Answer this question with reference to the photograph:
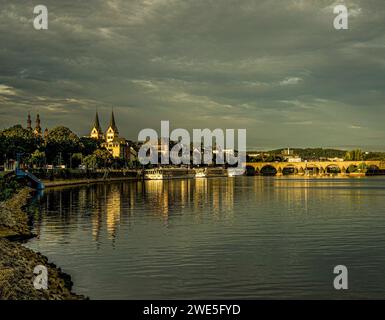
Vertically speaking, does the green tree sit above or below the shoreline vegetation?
above

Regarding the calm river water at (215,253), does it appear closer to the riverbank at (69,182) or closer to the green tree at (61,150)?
the riverbank at (69,182)

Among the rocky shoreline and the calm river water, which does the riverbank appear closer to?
the calm river water

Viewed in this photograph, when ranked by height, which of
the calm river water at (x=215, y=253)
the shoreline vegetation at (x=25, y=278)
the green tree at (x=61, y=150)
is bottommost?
the calm river water at (x=215, y=253)

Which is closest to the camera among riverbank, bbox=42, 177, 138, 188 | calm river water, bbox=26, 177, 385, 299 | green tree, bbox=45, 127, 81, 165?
calm river water, bbox=26, 177, 385, 299

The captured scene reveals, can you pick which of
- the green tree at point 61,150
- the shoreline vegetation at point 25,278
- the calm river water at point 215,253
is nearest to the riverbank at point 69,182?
the green tree at point 61,150

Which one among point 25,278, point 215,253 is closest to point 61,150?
point 215,253

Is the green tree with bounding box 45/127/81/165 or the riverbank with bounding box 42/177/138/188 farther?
the green tree with bounding box 45/127/81/165

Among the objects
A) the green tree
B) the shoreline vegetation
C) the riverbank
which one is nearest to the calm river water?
the shoreline vegetation

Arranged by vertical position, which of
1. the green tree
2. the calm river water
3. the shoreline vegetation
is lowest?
the calm river water

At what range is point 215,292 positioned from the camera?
23.4 m

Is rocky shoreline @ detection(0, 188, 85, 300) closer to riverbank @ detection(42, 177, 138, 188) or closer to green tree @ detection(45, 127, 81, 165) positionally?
riverbank @ detection(42, 177, 138, 188)

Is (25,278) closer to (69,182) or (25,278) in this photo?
(25,278)

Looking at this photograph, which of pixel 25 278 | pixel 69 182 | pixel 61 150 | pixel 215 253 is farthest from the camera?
pixel 61 150

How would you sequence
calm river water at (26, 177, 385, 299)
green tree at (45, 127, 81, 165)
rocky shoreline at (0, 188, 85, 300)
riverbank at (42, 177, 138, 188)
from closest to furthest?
rocky shoreline at (0, 188, 85, 300), calm river water at (26, 177, 385, 299), riverbank at (42, 177, 138, 188), green tree at (45, 127, 81, 165)
